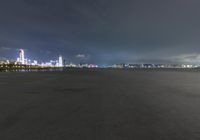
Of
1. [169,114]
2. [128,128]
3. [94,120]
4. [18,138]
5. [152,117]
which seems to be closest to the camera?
[18,138]

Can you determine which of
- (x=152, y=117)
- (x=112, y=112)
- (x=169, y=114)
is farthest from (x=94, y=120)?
(x=169, y=114)

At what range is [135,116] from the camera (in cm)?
1079

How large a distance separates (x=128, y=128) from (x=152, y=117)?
2653 millimetres

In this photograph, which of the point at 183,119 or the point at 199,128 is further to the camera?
the point at 183,119

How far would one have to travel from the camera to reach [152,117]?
10.5 m

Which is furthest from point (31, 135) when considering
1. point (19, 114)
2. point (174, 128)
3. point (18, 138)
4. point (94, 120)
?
point (174, 128)

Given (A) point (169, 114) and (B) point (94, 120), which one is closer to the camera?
(B) point (94, 120)

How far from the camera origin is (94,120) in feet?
32.4

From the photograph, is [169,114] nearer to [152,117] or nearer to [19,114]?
[152,117]

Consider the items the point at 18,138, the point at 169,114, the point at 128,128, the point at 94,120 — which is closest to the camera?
the point at 18,138

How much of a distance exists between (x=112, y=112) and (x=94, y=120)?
209 centimetres

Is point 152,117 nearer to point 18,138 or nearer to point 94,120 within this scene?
point 94,120

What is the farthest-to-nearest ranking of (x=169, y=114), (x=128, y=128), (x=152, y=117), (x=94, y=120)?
(x=169, y=114)
(x=152, y=117)
(x=94, y=120)
(x=128, y=128)

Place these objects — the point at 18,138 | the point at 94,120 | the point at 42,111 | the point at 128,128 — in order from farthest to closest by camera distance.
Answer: the point at 42,111, the point at 94,120, the point at 128,128, the point at 18,138
